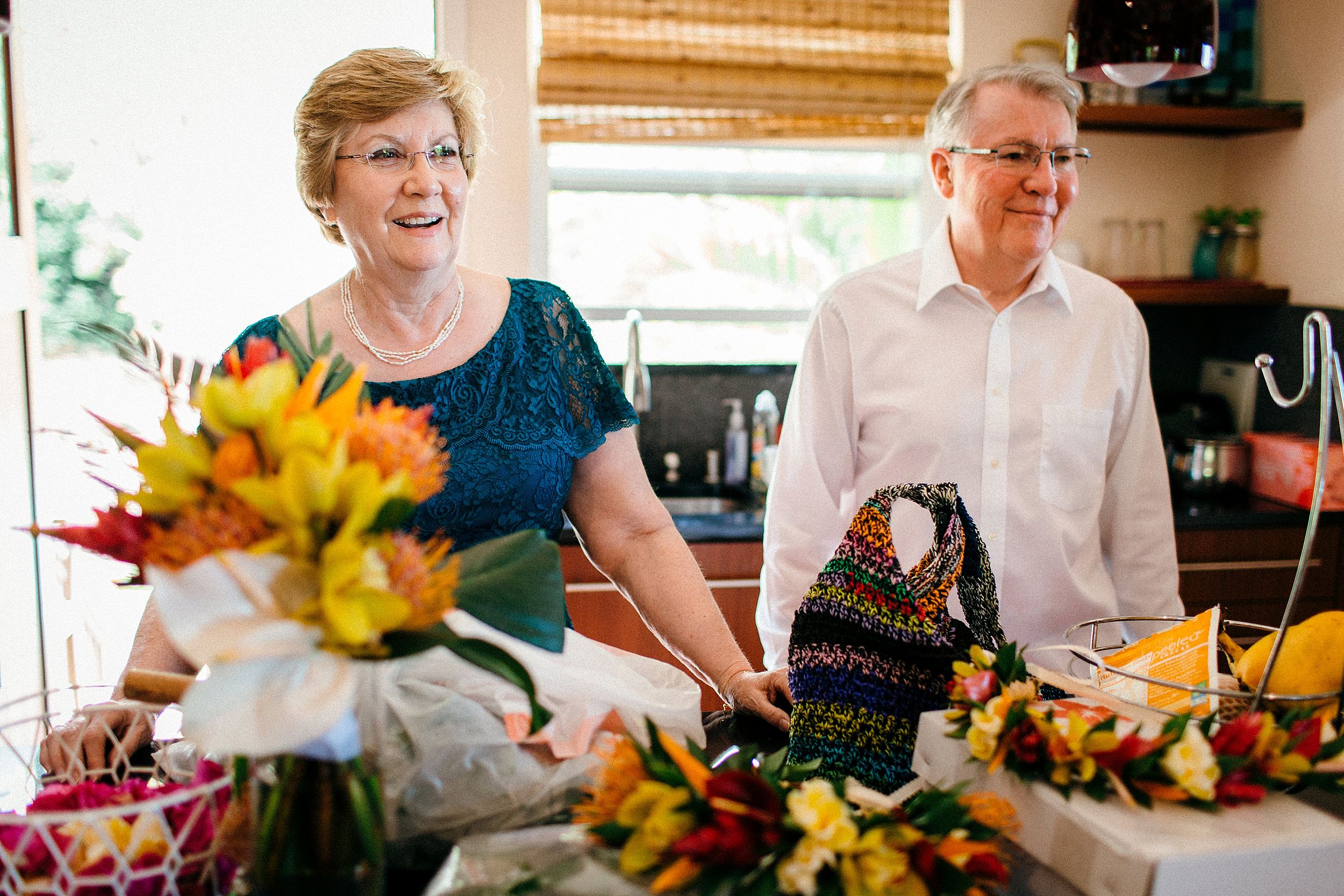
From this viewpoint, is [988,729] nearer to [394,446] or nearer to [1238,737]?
[1238,737]

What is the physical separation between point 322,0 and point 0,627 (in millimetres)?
1961

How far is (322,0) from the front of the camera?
3.19 metres

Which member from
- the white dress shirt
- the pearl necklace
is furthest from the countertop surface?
the pearl necklace

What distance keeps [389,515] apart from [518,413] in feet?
2.99

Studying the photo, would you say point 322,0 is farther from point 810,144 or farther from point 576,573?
point 576,573

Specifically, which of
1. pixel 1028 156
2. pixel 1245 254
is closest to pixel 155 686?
pixel 1028 156

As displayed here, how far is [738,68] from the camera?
10.6 ft

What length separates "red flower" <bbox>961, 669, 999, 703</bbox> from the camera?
0.88 metres

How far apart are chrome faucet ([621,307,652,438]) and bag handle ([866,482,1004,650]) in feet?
7.35

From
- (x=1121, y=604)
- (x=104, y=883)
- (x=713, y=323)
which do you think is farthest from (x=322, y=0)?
(x=104, y=883)

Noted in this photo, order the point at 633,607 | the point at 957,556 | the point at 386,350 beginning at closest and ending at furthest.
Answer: the point at 957,556
the point at 386,350
the point at 633,607

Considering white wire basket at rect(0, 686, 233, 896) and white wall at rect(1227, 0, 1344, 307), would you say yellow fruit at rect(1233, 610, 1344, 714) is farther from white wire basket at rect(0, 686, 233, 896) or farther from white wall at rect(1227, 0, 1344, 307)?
white wall at rect(1227, 0, 1344, 307)

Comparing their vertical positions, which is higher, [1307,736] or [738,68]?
[738,68]

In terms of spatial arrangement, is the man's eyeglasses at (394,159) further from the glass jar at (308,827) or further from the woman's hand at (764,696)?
the glass jar at (308,827)
